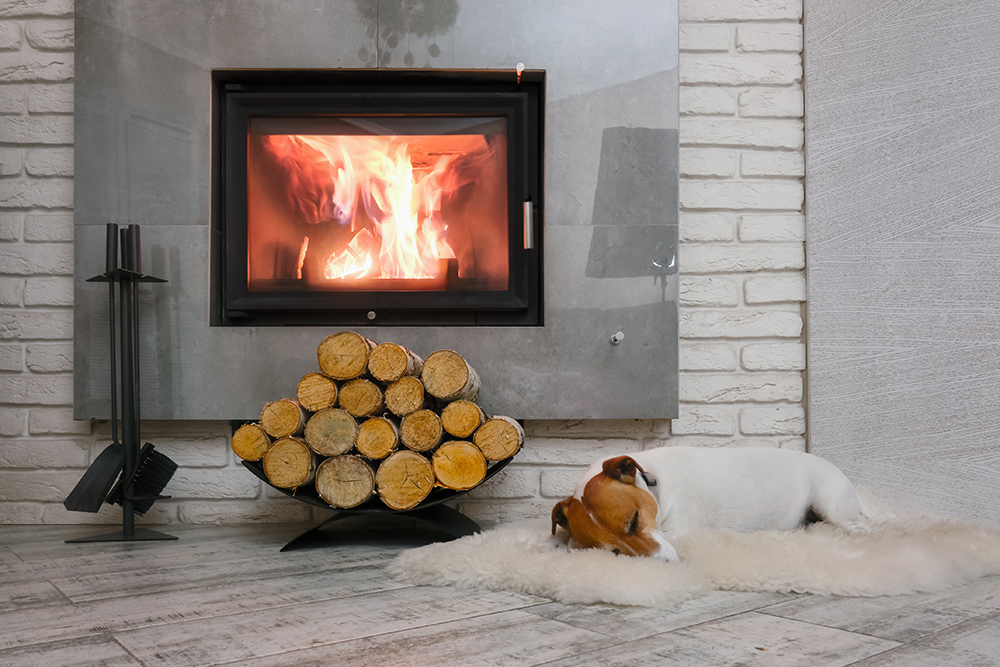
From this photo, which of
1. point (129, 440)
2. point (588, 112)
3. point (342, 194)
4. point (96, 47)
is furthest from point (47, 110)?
point (588, 112)

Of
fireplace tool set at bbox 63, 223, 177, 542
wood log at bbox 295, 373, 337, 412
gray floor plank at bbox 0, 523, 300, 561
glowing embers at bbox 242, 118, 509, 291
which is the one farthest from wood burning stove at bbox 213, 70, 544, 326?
gray floor plank at bbox 0, 523, 300, 561

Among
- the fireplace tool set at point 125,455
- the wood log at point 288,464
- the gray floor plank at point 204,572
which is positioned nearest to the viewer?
the gray floor plank at point 204,572

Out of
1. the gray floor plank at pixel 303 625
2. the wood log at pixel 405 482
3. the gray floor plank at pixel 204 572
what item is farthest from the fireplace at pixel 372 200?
the gray floor plank at pixel 303 625

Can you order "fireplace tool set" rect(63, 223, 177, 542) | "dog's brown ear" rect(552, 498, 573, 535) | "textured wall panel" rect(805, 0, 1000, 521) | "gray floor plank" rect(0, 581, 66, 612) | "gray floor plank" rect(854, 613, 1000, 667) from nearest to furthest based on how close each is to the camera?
"gray floor plank" rect(854, 613, 1000, 667) → "gray floor plank" rect(0, 581, 66, 612) → "dog's brown ear" rect(552, 498, 573, 535) → "fireplace tool set" rect(63, 223, 177, 542) → "textured wall panel" rect(805, 0, 1000, 521)

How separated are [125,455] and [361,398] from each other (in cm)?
69

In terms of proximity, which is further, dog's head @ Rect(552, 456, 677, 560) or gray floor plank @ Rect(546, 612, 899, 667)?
dog's head @ Rect(552, 456, 677, 560)

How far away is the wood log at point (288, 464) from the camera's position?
175 centimetres

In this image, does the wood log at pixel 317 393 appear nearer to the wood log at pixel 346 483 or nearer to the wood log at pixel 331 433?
the wood log at pixel 331 433

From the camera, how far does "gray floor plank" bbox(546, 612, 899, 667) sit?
99 cm

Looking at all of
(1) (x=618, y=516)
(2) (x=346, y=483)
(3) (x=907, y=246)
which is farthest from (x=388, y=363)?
A: (3) (x=907, y=246)

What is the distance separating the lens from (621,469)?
151 centimetres

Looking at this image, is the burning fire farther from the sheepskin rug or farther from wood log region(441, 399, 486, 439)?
the sheepskin rug

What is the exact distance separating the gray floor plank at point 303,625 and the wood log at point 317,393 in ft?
1.90

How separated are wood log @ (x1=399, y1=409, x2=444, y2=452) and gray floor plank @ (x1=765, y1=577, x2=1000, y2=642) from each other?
858 millimetres
